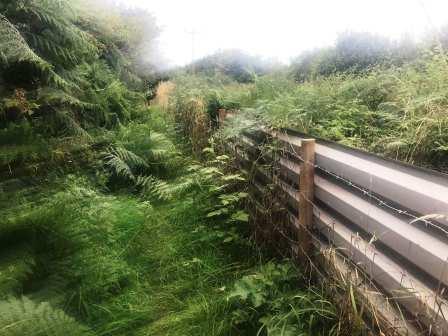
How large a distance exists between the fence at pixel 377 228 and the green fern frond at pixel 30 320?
4.80ft

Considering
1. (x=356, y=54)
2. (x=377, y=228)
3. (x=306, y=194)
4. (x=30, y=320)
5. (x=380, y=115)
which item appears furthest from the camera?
(x=356, y=54)

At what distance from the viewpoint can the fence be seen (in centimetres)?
152

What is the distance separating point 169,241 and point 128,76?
6450 millimetres

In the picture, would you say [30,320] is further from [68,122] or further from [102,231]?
[68,122]

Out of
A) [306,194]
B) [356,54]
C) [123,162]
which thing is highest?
[356,54]

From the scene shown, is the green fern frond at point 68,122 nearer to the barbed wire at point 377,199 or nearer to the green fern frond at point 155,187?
the green fern frond at point 155,187

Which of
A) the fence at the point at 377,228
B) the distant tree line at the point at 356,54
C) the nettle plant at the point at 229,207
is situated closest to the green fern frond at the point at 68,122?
the nettle plant at the point at 229,207

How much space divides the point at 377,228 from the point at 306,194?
2.58 ft

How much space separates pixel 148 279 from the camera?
3.27 meters

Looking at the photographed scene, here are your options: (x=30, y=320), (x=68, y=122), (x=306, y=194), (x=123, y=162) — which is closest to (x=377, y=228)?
(x=306, y=194)

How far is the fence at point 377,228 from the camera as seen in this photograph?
4.98 feet

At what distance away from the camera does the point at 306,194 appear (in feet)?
8.58

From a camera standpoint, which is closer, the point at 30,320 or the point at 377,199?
the point at 30,320

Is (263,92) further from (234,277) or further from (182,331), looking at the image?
(182,331)
